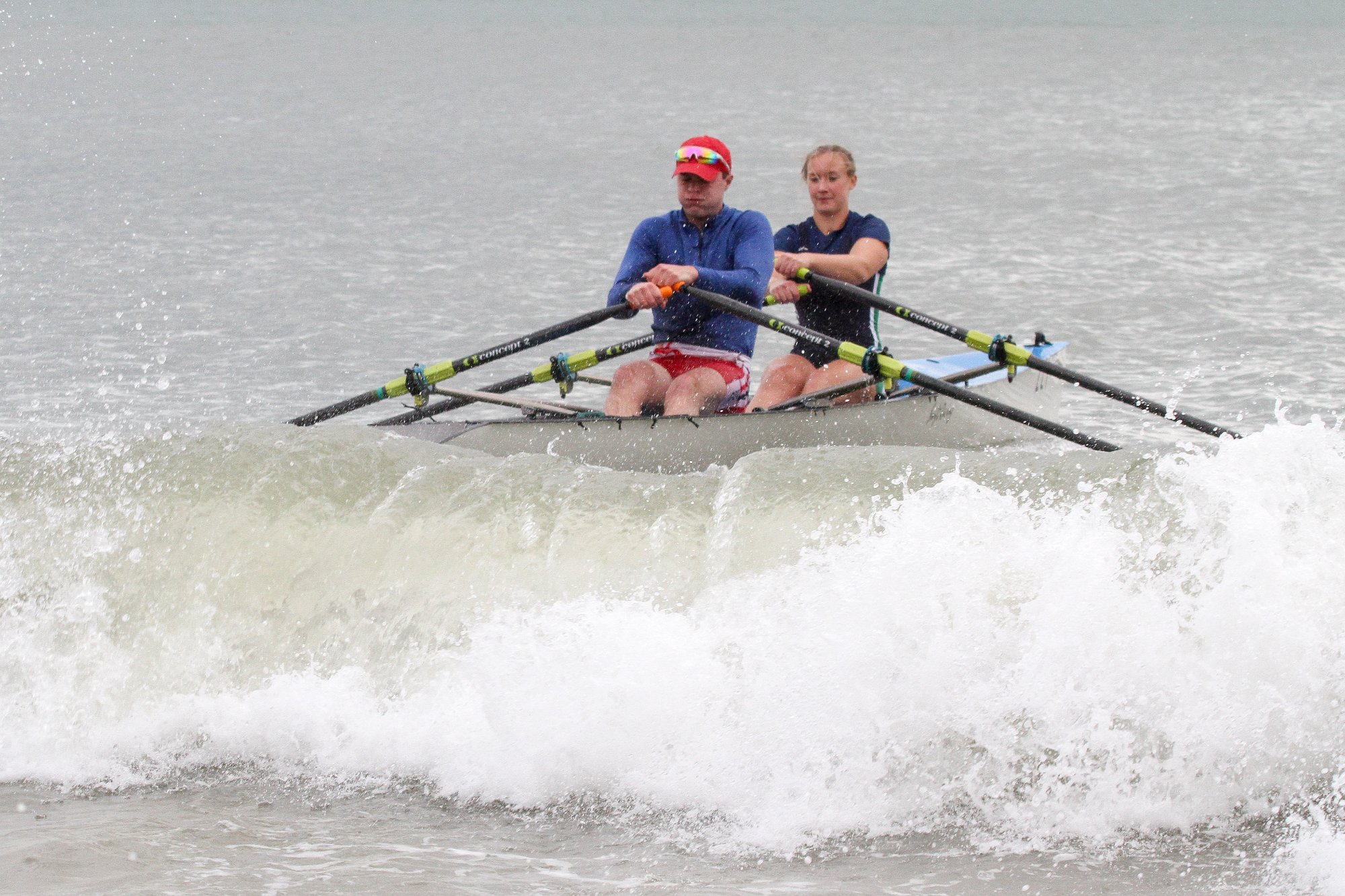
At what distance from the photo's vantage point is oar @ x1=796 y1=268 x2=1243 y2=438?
6391 millimetres

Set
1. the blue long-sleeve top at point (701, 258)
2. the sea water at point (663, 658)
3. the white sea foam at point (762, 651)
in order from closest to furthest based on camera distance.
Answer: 1. the sea water at point (663, 658)
2. the white sea foam at point (762, 651)
3. the blue long-sleeve top at point (701, 258)

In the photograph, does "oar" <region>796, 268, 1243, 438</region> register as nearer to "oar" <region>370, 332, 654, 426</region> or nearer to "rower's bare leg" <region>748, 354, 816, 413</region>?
"rower's bare leg" <region>748, 354, 816, 413</region>

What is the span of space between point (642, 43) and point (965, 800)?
4725 cm

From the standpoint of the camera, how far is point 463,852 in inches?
159

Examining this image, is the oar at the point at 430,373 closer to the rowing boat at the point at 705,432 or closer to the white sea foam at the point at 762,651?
the rowing boat at the point at 705,432

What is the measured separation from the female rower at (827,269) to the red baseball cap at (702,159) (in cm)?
69

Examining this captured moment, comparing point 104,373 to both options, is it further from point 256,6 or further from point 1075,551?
point 256,6

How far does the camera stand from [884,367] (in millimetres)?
6285

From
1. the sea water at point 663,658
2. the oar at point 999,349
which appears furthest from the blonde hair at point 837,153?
the sea water at point 663,658

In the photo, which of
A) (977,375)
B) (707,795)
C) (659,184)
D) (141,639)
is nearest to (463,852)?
(707,795)

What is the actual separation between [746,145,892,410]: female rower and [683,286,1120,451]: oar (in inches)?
13.4

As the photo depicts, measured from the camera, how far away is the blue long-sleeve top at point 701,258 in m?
6.36

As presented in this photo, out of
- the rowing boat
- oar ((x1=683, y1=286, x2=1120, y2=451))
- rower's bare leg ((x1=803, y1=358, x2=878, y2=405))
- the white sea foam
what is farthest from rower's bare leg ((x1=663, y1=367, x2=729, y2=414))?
the white sea foam

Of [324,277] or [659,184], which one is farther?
[659,184]
